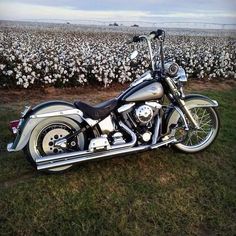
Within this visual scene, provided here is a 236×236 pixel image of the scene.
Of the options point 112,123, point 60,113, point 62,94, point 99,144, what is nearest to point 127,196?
point 99,144

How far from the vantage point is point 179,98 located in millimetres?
4516

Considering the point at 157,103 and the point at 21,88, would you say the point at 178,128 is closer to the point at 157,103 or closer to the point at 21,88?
the point at 157,103

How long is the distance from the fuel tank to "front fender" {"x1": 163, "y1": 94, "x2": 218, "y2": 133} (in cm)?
42

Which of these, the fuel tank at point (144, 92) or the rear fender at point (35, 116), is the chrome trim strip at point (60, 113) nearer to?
the rear fender at point (35, 116)

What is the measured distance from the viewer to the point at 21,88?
7996mm

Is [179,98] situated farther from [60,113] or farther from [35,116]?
[35,116]

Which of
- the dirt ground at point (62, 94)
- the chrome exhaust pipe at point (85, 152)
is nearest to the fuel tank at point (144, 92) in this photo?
the chrome exhaust pipe at point (85, 152)

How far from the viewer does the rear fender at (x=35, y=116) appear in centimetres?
396

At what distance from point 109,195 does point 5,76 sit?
4991 millimetres

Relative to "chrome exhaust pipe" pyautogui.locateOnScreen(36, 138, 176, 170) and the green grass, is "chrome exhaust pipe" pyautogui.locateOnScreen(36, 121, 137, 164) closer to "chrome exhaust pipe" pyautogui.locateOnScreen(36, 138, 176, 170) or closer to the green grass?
"chrome exhaust pipe" pyautogui.locateOnScreen(36, 138, 176, 170)

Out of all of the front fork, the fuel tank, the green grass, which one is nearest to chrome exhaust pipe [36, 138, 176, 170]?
the green grass

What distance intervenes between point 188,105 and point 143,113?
764mm

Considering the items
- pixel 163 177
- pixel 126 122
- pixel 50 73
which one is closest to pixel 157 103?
pixel 126 122

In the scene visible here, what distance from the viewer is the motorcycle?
4.04 metres
